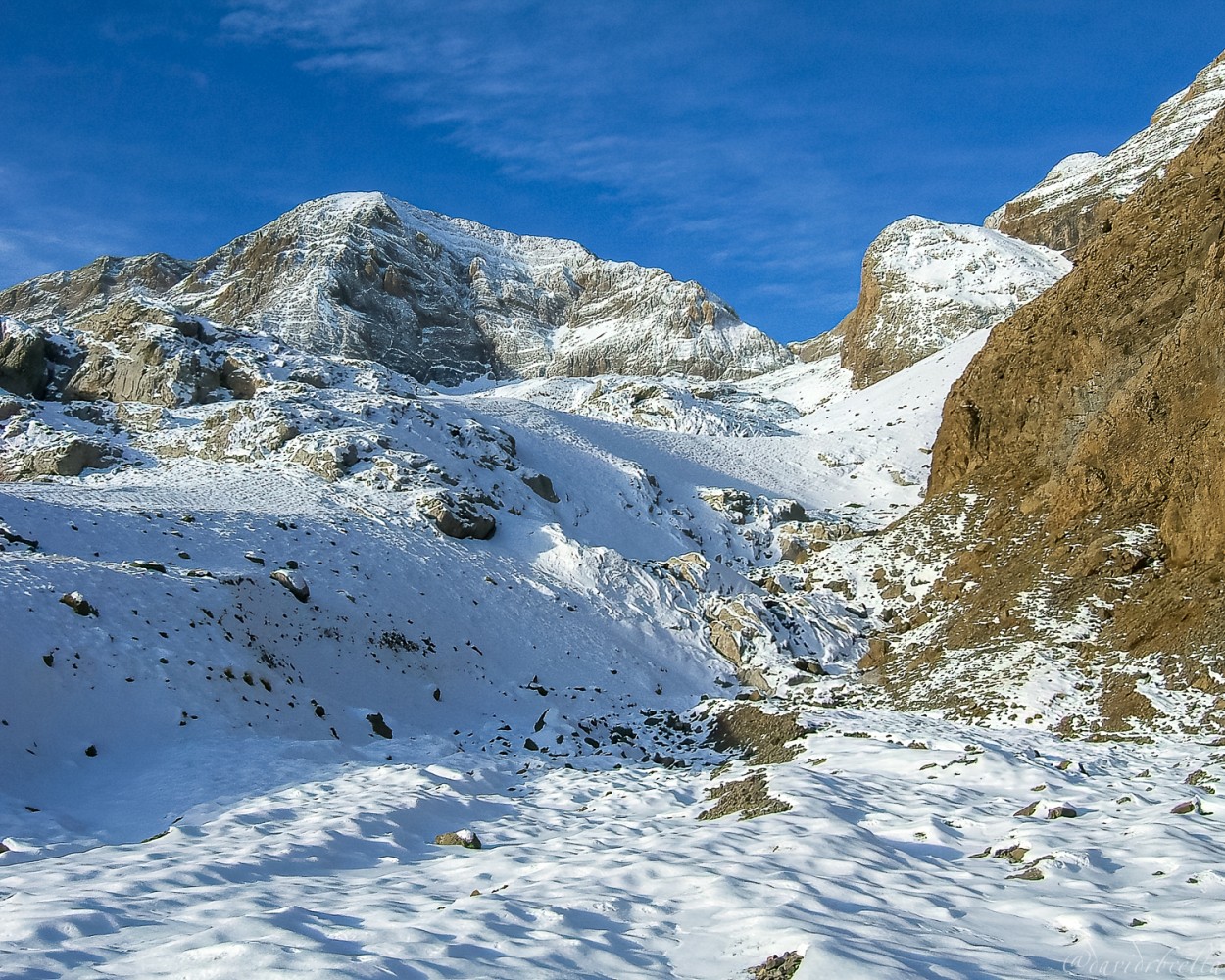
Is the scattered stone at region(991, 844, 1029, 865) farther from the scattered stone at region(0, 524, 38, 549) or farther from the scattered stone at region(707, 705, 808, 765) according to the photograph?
the scattered stone at region(0, 524, 38, 549)

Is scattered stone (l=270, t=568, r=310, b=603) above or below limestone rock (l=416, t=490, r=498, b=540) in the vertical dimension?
below

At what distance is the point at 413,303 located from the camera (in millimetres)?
122125

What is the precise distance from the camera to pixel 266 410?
3428 cm

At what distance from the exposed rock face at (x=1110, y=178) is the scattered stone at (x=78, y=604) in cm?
8106

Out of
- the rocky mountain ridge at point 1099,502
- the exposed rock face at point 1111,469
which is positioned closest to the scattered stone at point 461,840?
the rocky mountain ridge at point 1099,502

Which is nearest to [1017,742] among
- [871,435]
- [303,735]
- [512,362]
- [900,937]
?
[900,937]

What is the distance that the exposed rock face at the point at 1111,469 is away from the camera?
17094 mm

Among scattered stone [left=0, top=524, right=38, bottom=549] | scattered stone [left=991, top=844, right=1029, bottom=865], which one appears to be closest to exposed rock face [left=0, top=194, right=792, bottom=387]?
scattered stone [left=0, top=524, right=38, bottom=549]

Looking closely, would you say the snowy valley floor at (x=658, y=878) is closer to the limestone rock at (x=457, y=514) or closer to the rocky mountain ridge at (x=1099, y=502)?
the rocky mountain ridge at (x=1099, y=502)

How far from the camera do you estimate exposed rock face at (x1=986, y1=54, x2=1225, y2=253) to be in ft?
248

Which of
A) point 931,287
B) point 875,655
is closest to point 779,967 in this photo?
point 875,655

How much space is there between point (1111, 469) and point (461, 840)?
Answer: 1846 cm

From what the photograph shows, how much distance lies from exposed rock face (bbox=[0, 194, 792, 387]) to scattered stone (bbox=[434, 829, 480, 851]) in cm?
9820

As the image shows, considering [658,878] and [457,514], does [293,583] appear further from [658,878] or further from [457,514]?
[658,878]
